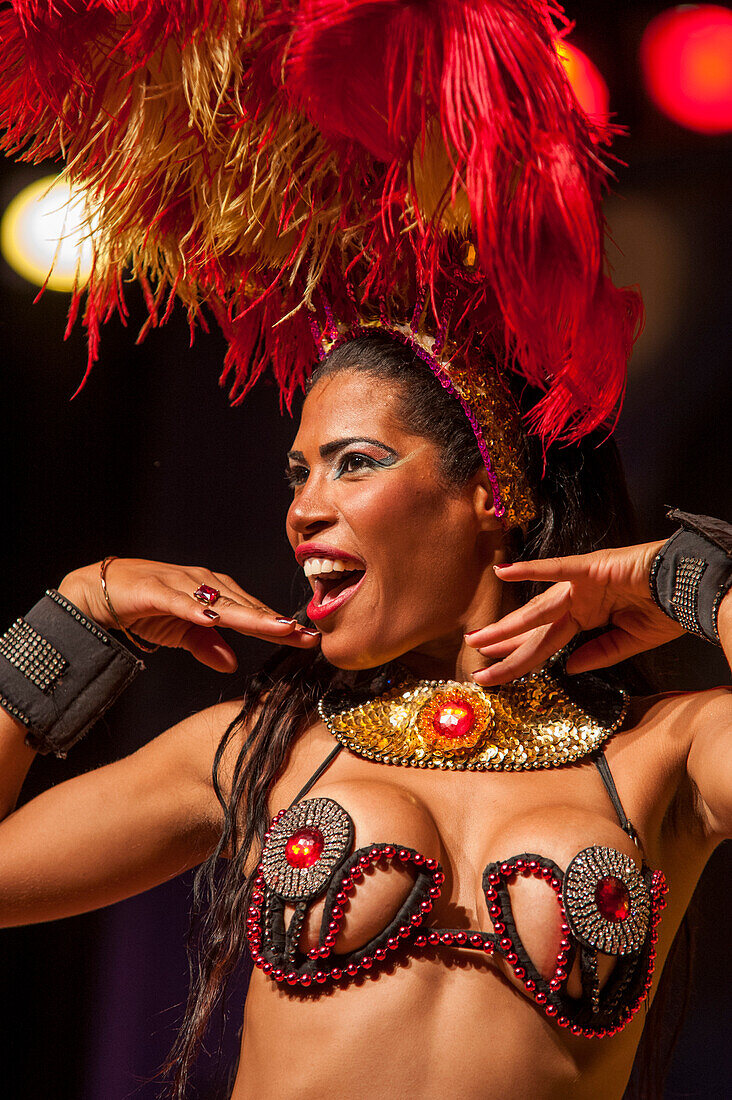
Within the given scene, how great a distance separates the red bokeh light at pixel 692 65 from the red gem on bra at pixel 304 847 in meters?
1.45

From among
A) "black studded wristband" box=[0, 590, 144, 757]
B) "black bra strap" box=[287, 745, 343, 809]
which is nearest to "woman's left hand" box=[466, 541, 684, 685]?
"black bra strap" box=[287, 745, 343, 809]

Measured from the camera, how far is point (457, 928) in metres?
1.35

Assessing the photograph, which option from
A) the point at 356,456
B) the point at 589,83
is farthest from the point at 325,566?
the point at 589,83

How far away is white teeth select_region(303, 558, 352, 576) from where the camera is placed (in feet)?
4.82

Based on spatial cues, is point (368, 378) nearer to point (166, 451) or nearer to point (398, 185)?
point (398, 185)

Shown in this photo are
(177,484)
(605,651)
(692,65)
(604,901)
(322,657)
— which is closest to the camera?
(604,901)

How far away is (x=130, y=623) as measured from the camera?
1.61 meters

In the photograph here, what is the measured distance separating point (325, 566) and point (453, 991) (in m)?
0.55

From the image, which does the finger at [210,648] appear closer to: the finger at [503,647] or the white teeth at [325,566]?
the white teeth at [325,566]

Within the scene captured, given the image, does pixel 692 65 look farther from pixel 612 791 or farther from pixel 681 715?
pixel 612 791

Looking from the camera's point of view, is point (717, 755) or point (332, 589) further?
point (332, 589)

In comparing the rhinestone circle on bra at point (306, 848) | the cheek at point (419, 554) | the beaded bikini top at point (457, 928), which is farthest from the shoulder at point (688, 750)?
the rhinestone circle on bra at point (306, 848)

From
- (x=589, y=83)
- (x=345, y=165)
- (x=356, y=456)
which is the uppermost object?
(x=589, y=83)

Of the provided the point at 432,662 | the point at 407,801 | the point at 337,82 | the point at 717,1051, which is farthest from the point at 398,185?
the point at 717,1051
